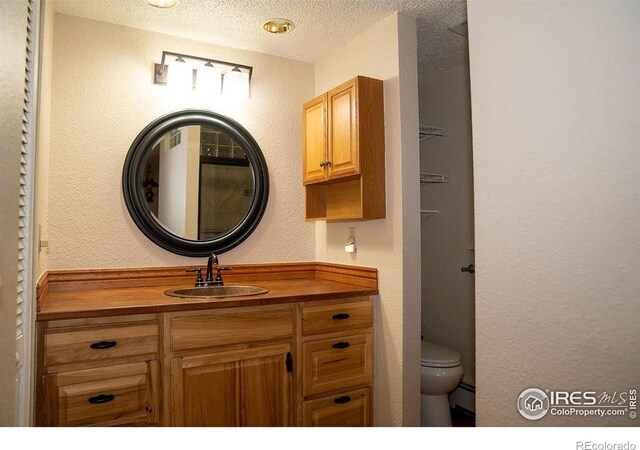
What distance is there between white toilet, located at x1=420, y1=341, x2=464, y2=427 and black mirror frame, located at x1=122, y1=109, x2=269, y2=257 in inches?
52.2

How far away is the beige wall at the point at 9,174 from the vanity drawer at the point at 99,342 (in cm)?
53

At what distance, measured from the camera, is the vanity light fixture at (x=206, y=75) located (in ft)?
8.04

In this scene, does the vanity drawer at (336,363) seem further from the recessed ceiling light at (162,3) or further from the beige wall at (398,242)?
the recessed ceiling light at (162,3)

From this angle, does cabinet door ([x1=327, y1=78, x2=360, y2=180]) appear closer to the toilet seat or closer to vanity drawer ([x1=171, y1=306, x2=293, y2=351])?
vanity drawer ([x1=171, y1=306, x2=293, y2=351])

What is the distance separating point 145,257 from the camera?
2420mm

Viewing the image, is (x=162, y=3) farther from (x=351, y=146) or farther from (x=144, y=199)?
(x=351, y=146)

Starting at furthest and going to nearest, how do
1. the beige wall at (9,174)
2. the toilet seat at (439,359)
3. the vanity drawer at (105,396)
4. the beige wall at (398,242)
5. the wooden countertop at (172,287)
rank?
the toilet seat at (439,359) → the beige wall at (398,242) → the wooden countertop at (172,287) → the vanity drawer at (105,396) → the beige wall at (9,174)

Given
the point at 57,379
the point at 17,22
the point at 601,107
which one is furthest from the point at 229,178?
the point at 601,107

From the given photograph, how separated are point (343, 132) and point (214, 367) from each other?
1350 mm

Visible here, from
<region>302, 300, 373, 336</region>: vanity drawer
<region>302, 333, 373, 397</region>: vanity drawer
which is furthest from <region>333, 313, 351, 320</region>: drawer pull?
<region>302, 333, 373, 397</region>: vanity drawer

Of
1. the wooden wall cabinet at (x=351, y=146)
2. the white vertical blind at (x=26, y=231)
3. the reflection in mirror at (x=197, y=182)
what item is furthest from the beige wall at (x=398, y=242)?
the white vertical blind at (x=26, y=231)

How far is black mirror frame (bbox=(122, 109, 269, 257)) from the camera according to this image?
2.37m

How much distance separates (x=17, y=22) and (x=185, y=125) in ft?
4.71
